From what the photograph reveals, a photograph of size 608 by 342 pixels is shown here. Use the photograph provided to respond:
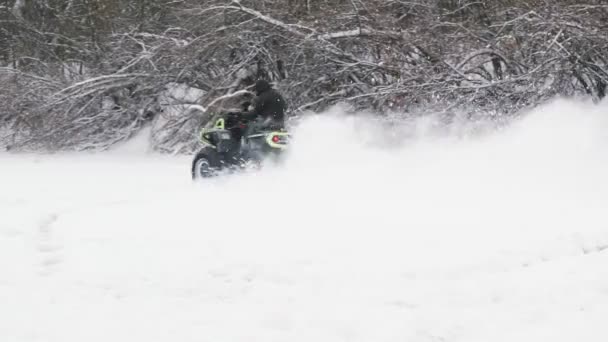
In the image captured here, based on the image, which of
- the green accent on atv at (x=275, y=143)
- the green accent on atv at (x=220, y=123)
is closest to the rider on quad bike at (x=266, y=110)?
the green accent on atv at (x=275, y=143)

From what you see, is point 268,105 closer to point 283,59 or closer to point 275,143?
point 275,143

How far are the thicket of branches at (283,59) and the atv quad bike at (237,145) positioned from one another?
484 centimetres

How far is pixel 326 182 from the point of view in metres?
9.39

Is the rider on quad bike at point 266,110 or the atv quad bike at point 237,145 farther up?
the rider on quad bike at point 266,110

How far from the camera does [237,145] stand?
9.85m

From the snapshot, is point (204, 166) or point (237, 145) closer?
point (237, 145)

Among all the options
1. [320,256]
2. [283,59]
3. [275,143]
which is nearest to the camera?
[320,256]

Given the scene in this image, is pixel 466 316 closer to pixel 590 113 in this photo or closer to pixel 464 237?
pixel 464 237

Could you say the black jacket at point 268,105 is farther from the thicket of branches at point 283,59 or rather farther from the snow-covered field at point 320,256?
the thicket of branches at point 283,59

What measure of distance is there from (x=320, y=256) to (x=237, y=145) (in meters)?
4.23

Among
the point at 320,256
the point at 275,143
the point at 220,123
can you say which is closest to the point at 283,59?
the point at 220,123

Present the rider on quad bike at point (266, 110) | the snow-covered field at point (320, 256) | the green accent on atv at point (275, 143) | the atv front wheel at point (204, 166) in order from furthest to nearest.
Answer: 1. the atv front wheel at point (204, 166)
2. the rider on quad bike at point (266, 110)
3. the green accent on atv at point (275, 143)
4. the snow-covered field at point (320, 256)

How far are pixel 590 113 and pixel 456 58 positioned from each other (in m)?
2.81

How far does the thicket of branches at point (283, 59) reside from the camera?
44.3 feet
